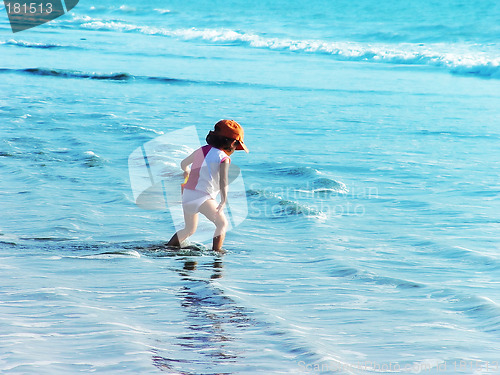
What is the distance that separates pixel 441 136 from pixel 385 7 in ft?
126

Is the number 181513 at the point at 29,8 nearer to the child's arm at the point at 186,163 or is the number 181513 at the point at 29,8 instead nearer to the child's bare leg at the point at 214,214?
the child's arm at the point at 186,163

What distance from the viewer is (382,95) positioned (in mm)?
17531

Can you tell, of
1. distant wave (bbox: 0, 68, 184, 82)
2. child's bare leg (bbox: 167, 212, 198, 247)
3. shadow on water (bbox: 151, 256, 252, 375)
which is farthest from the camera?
distant wave (bbox: 0, 68, 184, 82)

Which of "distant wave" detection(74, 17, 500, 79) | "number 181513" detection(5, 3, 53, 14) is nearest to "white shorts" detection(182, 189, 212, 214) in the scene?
"distant wave" detection(74, 17, 500, 79)

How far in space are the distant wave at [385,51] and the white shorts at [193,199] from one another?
18700 millimetres

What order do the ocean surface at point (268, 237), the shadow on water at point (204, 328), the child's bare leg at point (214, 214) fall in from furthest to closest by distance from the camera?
1. the child's bare leg at point (214, 214)
2. the ocean surface at point (268, 237)
3. the shadow on water at point (204, 328)

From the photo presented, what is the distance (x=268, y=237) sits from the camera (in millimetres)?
6465

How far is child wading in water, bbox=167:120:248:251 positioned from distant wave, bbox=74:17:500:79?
18.6 meters

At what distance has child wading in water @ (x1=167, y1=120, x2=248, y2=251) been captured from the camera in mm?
5578

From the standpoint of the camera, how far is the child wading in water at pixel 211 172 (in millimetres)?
5578

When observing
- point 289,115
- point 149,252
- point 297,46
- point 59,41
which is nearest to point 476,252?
point 149,252
